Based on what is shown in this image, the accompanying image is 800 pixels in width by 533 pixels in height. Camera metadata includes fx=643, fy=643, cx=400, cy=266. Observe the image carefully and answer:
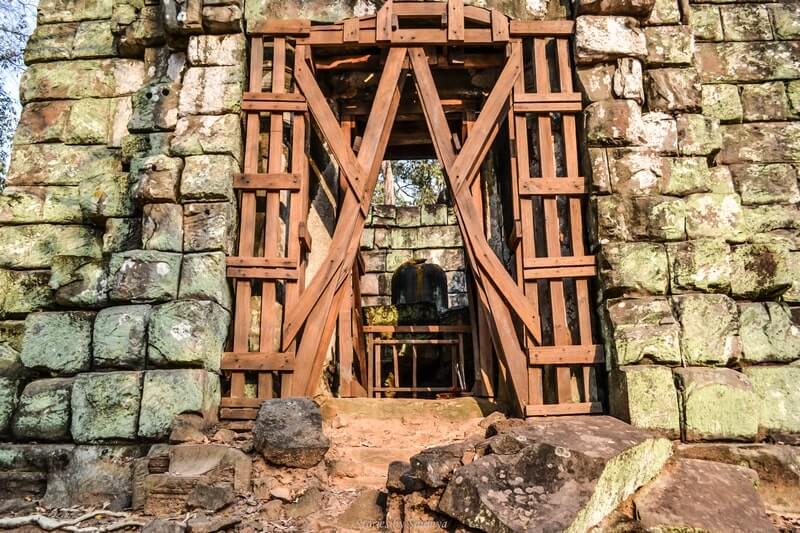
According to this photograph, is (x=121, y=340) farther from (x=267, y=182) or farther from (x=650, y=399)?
(x=650, y=399)

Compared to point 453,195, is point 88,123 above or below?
above

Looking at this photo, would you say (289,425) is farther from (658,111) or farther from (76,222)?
(658,111)

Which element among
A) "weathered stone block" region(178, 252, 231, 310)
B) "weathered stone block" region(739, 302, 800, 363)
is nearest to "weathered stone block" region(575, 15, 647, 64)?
"weathered stone block" region(739, 302, 800, 363)

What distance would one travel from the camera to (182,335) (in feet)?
14.8

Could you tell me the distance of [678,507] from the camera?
331 cm

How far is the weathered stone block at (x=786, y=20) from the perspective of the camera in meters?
5.55

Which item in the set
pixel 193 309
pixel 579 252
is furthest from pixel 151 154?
pixel 579 252

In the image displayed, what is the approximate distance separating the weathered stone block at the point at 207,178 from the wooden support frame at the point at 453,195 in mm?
143

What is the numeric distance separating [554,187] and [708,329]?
1.52 metres

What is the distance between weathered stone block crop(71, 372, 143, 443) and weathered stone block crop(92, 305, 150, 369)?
4.5 inches

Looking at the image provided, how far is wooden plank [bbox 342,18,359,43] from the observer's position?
539cm

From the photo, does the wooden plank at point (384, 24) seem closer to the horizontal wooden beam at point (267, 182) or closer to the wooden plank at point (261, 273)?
the horizontal wooden beam at point (267, 182)

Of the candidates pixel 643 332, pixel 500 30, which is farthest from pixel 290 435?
pixel 500 30

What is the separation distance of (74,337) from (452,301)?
25.0 feet
